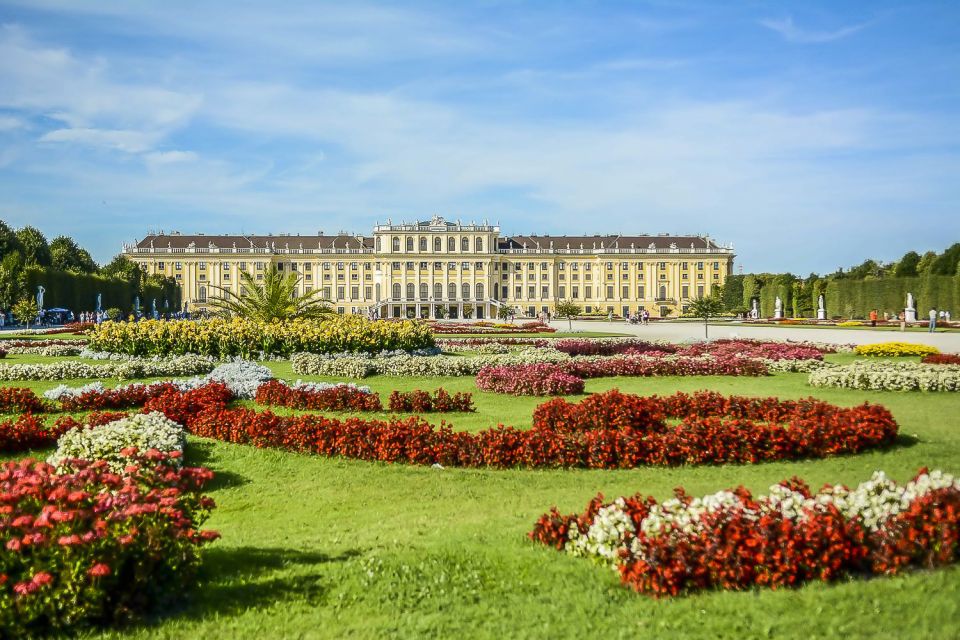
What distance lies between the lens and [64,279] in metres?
47.8

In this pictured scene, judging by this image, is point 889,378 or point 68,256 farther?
point 68,256

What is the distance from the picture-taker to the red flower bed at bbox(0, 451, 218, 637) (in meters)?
3.17

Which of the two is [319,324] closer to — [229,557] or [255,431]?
[255,431]

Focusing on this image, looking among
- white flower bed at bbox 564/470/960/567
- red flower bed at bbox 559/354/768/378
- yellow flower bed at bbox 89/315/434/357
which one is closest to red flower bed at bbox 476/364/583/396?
red flower bed at bbox 559/354/768/378

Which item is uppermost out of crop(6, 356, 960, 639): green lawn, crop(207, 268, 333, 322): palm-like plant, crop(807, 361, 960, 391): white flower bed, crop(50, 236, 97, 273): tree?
crop(50, 236, 97, 273): tree

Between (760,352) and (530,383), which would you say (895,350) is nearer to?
(760,352)

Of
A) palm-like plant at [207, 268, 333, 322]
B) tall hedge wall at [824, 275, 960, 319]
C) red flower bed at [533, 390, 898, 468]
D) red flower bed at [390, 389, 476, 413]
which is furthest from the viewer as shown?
tall hedge wall at [824, 275, 960, 319]

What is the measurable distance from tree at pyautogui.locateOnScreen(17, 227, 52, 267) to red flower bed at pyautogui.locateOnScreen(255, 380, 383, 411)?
51750mm

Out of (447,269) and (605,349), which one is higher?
(447,269)

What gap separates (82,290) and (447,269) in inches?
1556

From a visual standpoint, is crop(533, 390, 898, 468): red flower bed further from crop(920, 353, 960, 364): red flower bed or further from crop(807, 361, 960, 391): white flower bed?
crop(920, 353, 960, 364): red flower bed

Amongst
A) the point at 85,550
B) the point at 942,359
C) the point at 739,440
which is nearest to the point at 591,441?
the point at 739,440

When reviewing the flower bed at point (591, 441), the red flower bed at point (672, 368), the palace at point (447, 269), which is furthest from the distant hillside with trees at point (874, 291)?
the flower bed at point (591, 441)

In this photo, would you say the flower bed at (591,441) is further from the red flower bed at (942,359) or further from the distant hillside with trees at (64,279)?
the distant hillside with trees at (64,279)
